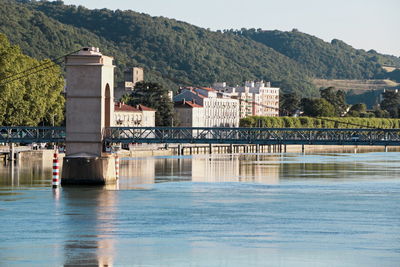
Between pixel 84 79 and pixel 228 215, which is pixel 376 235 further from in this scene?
pixel 84 79

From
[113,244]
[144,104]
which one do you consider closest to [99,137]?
[113,244]

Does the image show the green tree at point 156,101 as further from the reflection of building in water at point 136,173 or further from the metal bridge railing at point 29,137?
the metal bridge railing at point 29,137

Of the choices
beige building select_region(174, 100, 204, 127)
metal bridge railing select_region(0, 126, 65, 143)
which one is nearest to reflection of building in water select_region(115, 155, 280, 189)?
metal bridge railing select_region(0, 126, 65, 143)

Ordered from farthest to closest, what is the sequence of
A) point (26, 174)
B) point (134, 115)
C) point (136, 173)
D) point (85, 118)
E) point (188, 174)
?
1. point (134, 115)
2. point (188, 174)
3. point (136, 173)
4. point (26, 174)
5. point (85, 118)

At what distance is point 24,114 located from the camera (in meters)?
102

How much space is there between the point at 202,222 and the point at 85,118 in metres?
19.8

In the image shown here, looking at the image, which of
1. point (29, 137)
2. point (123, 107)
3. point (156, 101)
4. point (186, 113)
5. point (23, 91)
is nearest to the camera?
point (29, 137)

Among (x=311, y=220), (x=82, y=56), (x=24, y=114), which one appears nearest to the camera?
(x=311, y=220)

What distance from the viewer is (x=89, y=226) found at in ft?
144

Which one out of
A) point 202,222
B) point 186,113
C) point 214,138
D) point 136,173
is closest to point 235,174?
point 136,173

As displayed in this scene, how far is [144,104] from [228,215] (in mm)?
121725

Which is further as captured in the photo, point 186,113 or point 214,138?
point 186,113

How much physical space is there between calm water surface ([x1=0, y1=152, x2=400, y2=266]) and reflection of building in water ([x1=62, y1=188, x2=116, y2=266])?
0.12 ft

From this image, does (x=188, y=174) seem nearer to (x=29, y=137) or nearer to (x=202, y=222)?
(x=29, y=137)
